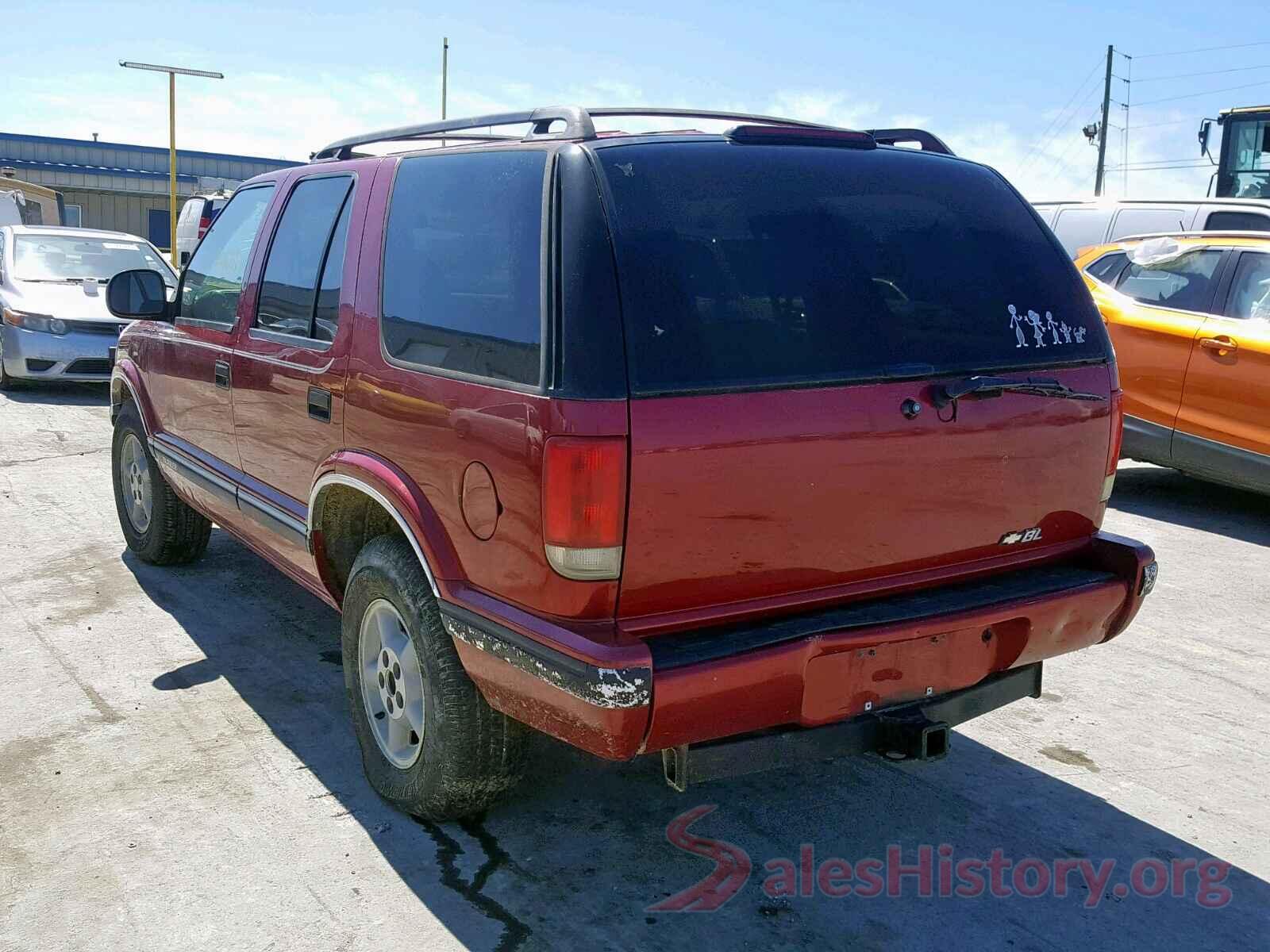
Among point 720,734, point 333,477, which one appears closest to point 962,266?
point 720,734

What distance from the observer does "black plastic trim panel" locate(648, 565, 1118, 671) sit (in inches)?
109

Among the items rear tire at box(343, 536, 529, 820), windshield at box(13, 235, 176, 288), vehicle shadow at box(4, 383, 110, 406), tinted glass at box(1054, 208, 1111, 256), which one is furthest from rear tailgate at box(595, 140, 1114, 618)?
windshield at box(13, 235, 176, 288)

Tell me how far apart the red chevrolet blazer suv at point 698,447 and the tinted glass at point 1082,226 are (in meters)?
9.63

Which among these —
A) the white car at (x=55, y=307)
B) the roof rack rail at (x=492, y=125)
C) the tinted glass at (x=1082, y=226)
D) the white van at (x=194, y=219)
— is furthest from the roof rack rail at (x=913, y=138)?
the white van at (x=194, y=219)

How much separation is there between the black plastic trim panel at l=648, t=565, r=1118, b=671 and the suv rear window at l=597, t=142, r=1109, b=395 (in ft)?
1.93

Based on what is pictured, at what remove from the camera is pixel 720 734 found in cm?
278

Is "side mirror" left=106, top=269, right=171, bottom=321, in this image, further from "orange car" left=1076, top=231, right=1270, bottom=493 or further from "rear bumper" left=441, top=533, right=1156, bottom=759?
"orange car" left=1076, top=231, right=1270, bottom=493

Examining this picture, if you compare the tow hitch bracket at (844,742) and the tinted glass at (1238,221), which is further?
the tinted glass at (1238,221)

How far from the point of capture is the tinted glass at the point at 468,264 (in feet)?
9.53

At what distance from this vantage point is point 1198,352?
7.43 meters

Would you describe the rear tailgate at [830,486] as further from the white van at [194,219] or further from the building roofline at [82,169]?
the building roofline at [82,169]

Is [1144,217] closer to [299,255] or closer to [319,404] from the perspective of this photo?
[299,255]

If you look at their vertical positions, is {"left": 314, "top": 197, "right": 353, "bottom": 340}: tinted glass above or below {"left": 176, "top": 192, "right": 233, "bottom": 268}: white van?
below

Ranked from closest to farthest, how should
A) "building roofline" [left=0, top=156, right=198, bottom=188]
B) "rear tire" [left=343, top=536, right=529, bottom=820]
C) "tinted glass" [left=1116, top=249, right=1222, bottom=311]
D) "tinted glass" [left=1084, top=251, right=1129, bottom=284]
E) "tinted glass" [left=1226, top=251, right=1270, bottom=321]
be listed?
"rear tire" [left=343, top=536, right=529, bottom=820]
"tinted glass" [left=1226, top=251, right=1270, bottom=321]
"tinted glass" [left=1116, top=249, right=1222, bottom=311]
"tinted glass" [left=1084, top=251, right=1129, bottom=284]
"building roofline" [left=0, top=156, right=198, bottom=188]
